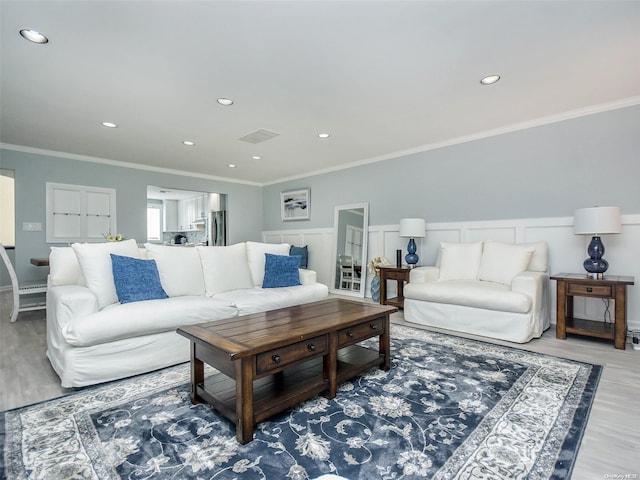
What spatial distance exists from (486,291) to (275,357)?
242 cm

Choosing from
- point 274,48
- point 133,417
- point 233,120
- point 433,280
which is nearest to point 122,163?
point 233,120

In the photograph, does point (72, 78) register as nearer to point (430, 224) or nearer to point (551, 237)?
point (430, 224)

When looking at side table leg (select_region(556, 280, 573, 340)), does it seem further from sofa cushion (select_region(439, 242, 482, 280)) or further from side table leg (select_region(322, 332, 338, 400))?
side table leg (select_region(322, 332, 338, 400))

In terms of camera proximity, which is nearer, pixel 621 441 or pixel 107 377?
pixel 621 441

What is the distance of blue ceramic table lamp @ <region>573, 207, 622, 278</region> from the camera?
2.90m

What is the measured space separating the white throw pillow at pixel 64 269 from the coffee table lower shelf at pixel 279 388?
1684 millimetres

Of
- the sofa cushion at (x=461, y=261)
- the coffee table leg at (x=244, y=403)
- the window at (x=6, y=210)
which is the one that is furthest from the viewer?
the window at (x=6, y=210)

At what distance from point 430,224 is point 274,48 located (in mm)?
3314

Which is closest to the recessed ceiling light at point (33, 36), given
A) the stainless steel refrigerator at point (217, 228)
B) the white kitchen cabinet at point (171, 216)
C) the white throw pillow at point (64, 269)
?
the white throw pillow at point (64, 269)

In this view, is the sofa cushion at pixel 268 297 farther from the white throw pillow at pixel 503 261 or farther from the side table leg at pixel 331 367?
the white throw pillow at pixel 503 261

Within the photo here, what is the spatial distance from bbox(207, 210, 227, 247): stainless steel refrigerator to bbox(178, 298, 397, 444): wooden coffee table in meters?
5.38

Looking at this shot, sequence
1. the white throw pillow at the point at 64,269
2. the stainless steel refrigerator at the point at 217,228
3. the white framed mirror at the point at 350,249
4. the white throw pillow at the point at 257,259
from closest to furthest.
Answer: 1. the white throw pillow at the point at 64,269
2. the white throw pillow at the point at 257,259
3. the white framed mirror at the point at 350,249
4. the stainless steel refrigerator at the point at 217,228

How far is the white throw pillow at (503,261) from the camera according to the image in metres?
3.45

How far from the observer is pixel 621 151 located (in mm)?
3271
